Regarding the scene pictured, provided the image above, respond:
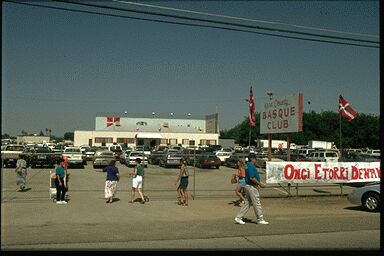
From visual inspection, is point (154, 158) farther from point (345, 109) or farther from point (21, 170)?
point (21, 170)

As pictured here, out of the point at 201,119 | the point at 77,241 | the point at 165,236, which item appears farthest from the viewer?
the point at 201,119

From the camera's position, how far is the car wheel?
1375cm

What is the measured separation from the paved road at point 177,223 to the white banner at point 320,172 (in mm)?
824

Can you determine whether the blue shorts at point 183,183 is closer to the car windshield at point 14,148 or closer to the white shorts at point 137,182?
the white shorts at point 137,182

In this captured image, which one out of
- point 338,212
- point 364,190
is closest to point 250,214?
point 338,212

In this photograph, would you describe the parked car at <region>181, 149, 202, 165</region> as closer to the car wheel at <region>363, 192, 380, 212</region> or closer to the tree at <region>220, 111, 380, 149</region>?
the car wheel at <region>363, 192, 380, 212</region>

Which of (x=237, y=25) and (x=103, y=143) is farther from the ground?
(x=237, y=25)

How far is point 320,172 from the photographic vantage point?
57.8ft

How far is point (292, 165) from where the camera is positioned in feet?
56.4

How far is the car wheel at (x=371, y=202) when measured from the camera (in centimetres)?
1375

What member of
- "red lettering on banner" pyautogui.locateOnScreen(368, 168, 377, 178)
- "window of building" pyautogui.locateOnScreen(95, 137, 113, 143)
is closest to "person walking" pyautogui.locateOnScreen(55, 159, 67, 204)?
"red lettering on banner" pyautogui.locateOnScreen(368, 168, 377, 178)

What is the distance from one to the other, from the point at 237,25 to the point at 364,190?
6.99m

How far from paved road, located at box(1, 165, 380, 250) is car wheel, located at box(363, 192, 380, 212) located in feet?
1.37

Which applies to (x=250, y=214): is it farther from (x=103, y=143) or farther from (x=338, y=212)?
(x=103, y=143)
